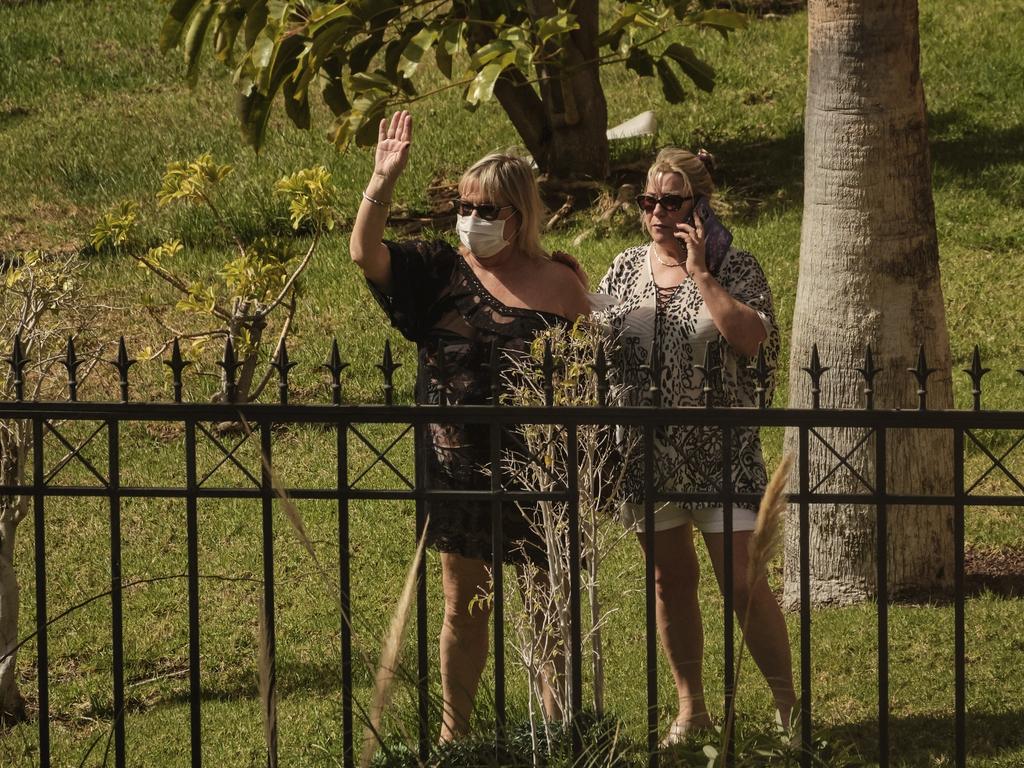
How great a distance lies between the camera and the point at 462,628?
427 centimetres

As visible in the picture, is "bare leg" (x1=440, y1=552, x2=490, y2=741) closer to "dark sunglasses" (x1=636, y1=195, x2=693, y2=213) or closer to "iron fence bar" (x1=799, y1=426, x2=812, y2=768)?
"iron fence bar" (x1=799, y1=426, x2=812, y2=768)

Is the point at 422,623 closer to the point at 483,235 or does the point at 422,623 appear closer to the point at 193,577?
the point at 193,577

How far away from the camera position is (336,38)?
25.9 feet

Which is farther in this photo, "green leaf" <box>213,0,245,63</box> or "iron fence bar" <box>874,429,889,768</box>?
"green leaf" <box>213,0,245,63</box>

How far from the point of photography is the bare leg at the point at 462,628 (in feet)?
14.0

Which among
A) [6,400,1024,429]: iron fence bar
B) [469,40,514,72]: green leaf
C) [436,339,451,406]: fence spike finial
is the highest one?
[469,40,514,72]: green leaf

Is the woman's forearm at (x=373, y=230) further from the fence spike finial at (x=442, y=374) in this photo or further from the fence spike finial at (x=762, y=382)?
the fence spike finial at (x=762, y=382)

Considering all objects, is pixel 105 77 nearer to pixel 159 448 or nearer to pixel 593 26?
pixel 593 26

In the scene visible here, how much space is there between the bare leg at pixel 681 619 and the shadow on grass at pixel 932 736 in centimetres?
44

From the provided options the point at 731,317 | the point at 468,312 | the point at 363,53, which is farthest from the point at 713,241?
the point at 363,53

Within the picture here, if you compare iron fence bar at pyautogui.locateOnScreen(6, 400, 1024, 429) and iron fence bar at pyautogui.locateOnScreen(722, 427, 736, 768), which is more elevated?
iron fence bar at pyautogui.locateOnScreen(6, 400, 1024, 429)

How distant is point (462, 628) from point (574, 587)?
0.63 meters

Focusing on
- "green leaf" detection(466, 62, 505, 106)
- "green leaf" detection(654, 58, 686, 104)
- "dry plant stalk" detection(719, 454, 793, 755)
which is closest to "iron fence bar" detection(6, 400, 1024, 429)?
"dry plant stalk" detection(719, 454, 793, 755)

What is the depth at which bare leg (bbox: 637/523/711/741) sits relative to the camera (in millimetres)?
4418
